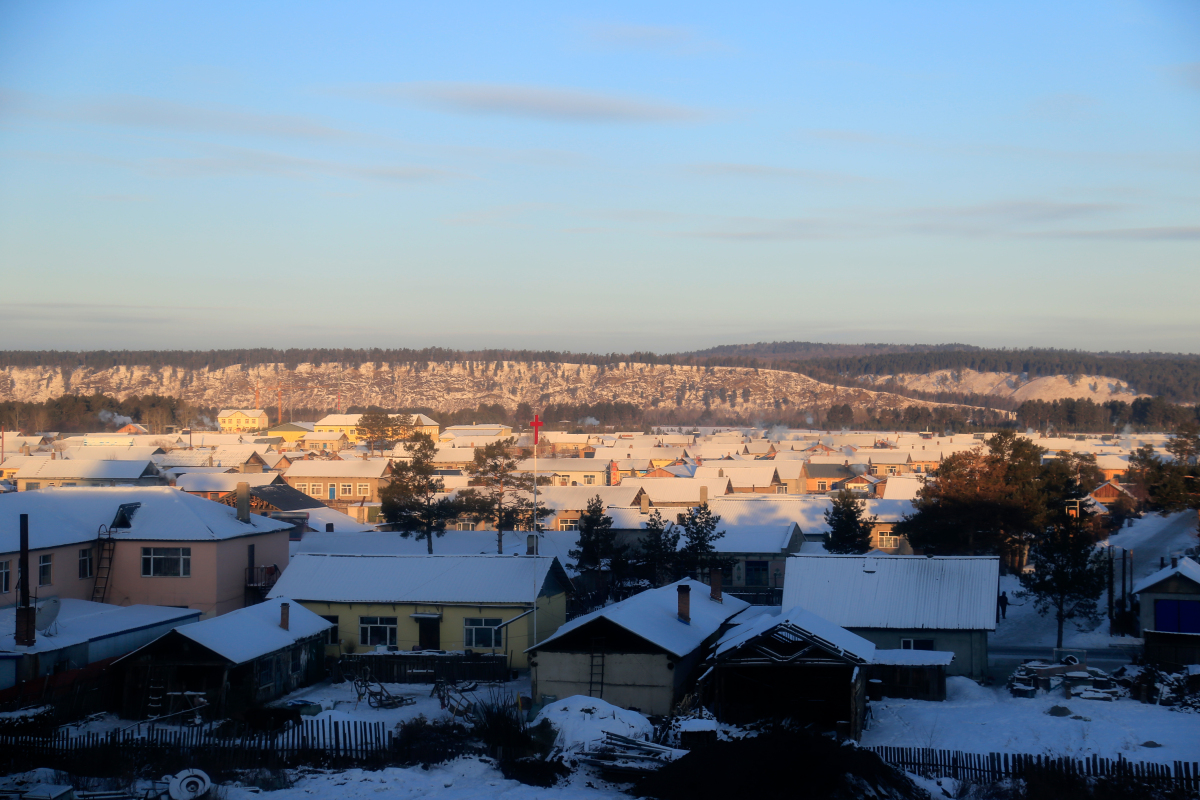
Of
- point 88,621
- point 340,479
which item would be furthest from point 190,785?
point 340,479

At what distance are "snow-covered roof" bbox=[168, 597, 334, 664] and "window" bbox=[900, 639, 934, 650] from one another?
1523 cm

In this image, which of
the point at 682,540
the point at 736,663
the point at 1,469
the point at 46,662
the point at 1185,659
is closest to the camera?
the point at 736,663

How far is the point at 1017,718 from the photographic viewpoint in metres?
22.1

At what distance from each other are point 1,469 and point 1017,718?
76523 millimetres

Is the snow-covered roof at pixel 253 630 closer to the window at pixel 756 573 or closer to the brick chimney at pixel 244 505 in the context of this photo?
the brick chimney at pixel 244 505

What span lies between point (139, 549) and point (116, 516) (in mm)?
1558

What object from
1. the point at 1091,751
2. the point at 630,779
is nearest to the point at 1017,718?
the point at 1091,751

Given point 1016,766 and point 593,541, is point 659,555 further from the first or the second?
point 1016,766

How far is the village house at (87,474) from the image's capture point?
6431 cm

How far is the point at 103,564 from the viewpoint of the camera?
31.1m

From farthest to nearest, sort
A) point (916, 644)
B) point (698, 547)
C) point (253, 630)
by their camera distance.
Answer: point (698, 547) < point (916, 644) < point (253, 630)

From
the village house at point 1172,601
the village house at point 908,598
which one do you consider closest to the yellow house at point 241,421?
the village house at point 908,598

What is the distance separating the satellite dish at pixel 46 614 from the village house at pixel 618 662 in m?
11.7

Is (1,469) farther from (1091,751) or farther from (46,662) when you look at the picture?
(1091,751)
